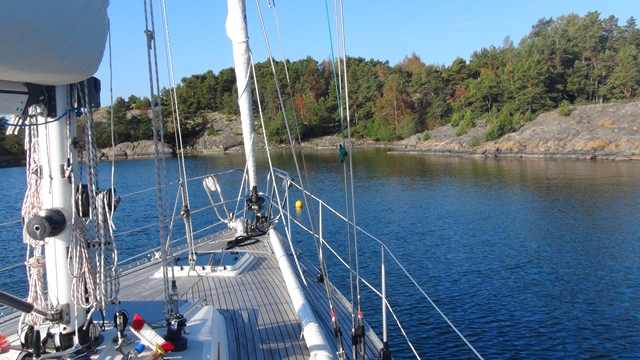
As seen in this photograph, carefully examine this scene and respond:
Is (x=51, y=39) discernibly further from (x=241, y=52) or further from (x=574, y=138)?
(x=574, y=138)

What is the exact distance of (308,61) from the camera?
8675 cm

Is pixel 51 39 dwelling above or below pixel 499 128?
below

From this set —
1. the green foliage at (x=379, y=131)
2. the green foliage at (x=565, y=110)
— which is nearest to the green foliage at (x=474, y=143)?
the green foliage at (x=565, y=110)

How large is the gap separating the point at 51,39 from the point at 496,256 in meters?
13.4

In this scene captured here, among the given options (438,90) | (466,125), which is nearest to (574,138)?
(466,125)

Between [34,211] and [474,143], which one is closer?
[34,211]

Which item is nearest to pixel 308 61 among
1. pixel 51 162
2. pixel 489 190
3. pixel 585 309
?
pixel 489 190

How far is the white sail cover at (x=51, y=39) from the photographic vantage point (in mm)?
2557

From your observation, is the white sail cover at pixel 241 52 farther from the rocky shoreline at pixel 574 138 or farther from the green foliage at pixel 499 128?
the green foliage at pixel 499 128

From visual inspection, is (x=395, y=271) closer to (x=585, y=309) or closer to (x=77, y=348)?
(x=585, y=309)

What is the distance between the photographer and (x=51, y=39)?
2752mm

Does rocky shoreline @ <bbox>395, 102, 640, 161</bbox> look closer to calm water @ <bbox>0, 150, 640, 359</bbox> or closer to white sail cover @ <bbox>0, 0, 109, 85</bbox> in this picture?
calm water @ <bbox>0, 150, 640, 359</bbox>

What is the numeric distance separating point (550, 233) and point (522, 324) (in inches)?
326

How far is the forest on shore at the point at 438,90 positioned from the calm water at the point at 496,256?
28.2 metres
